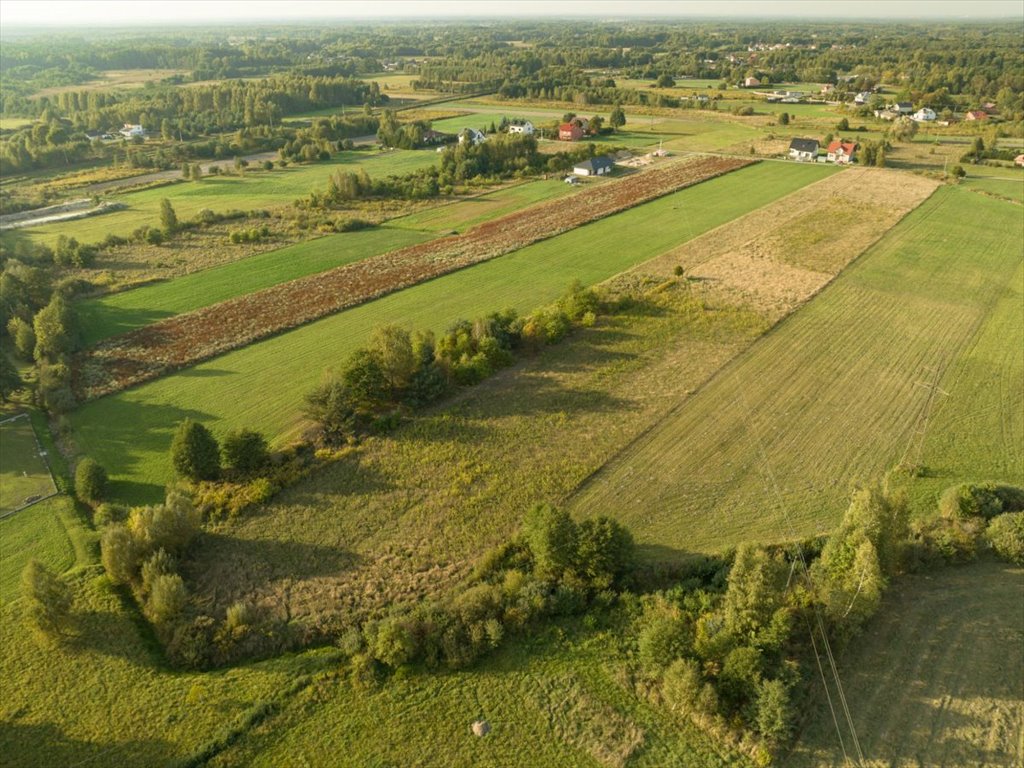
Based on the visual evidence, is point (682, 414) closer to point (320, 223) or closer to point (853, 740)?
point (853, 740)

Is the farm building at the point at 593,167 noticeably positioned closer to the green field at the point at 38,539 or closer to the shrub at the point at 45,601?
the green field at the point at 38,539

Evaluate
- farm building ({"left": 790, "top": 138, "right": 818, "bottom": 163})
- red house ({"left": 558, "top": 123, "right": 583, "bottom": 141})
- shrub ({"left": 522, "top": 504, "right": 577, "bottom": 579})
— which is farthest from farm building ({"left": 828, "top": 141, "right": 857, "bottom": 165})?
shrub ({"left": 522, "top": 504, "right": 577, "bottom": 579})

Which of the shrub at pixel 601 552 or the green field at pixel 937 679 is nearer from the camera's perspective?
the green field at pixel 937 679

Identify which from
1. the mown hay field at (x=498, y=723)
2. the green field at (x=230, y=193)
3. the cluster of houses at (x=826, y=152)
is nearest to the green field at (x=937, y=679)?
the mown hay field at (x=498, y=723)

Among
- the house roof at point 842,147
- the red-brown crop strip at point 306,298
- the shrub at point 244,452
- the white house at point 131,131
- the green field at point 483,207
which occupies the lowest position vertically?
the shrub at point 244,452

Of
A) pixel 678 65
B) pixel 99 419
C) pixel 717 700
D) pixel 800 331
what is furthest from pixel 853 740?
pixel 678 65
